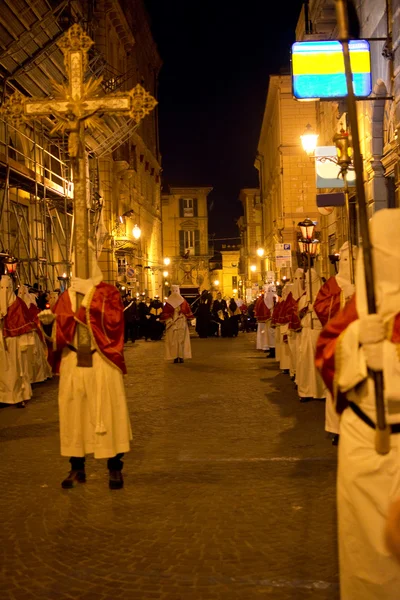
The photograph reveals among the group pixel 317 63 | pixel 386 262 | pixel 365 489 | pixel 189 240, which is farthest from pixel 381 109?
pixel 189 240

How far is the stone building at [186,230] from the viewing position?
257 feet

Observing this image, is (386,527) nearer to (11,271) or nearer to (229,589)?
(229,589)

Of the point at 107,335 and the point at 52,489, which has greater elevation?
the point at 107,335

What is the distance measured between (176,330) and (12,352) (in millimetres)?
8465

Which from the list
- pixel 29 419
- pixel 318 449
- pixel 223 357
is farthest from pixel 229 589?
pixel 223 357

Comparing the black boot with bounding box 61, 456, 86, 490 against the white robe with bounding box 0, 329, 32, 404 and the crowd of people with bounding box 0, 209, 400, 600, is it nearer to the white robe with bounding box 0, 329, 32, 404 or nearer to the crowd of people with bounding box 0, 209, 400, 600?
the crowd of people with bounding box 0, 209, 400, 600

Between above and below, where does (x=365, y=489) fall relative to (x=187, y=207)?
below

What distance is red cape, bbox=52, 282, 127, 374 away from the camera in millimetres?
6711

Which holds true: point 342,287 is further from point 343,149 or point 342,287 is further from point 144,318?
point 144,318

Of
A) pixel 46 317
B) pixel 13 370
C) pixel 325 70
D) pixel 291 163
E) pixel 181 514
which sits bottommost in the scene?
pixel 181 514

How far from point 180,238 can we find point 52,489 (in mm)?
71712

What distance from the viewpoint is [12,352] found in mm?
12320

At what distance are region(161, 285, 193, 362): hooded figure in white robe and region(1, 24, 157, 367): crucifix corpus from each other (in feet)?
41.6

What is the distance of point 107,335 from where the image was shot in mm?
6742
